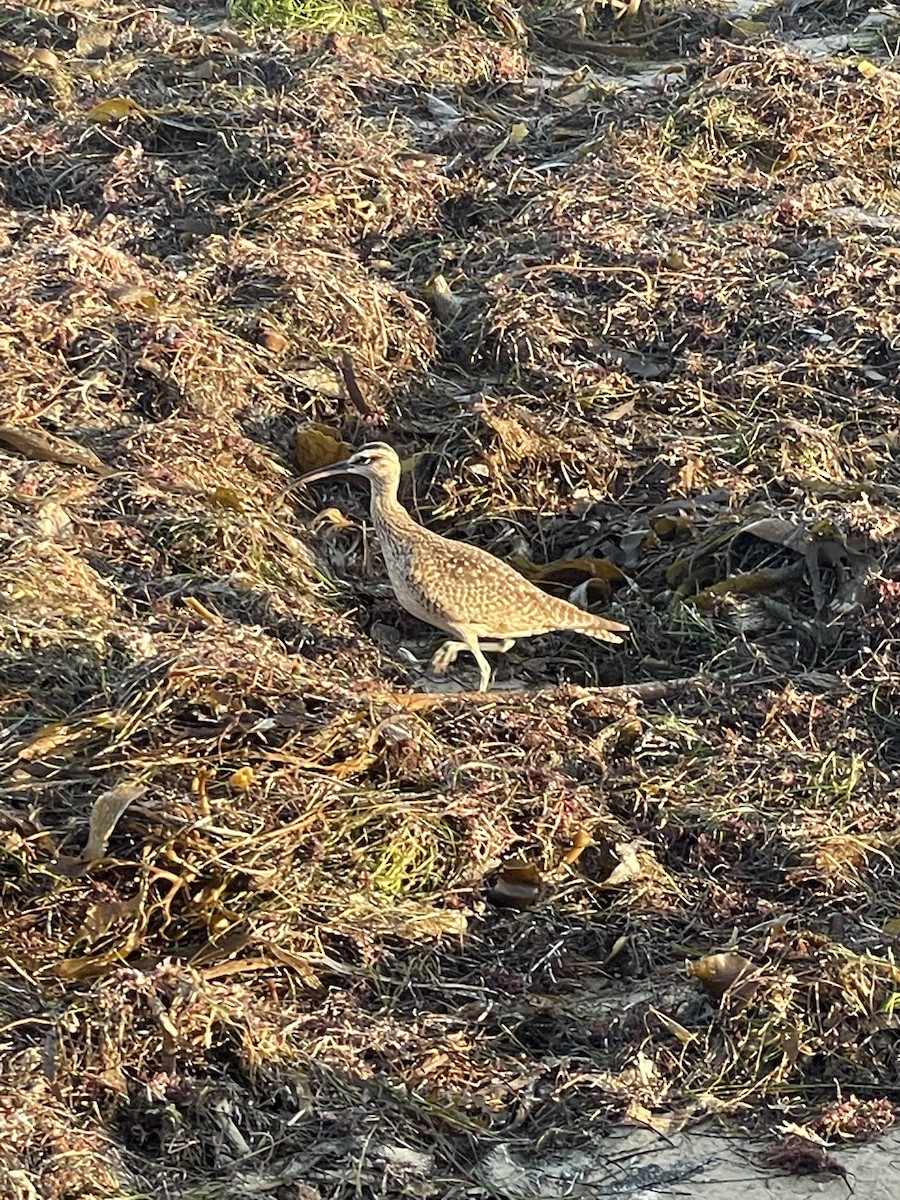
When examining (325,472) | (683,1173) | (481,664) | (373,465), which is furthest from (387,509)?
(683,1173)

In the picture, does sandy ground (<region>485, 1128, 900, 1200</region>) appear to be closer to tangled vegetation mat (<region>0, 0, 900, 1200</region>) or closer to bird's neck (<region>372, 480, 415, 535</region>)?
tangled vegetation mat (<region>0, 0, 900, 1200</region>)

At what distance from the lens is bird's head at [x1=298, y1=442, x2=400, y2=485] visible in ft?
20.7

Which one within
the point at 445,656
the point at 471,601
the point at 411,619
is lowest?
the point at 411,619

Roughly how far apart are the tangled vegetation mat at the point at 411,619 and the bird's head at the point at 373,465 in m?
0.20

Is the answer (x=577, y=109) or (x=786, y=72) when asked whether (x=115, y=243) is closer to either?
(x=577, y=109)

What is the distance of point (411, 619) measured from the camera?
629cm

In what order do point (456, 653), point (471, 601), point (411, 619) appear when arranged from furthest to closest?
1. point (411, 619)
2. point (456, 653)
3. point (471, 601)

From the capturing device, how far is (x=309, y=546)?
20.8ft

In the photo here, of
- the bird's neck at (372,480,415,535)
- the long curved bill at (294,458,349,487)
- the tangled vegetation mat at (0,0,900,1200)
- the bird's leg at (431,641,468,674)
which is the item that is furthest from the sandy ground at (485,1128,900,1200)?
the long curved bill at (294,458,349,487)

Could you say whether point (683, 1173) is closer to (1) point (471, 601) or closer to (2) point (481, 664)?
(2) point (481, 664)

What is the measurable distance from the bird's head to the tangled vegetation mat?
0.20 meters

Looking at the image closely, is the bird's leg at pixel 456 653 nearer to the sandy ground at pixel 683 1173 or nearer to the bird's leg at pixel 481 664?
the bird's leg at pixel 481 664

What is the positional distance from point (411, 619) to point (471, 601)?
0.54m

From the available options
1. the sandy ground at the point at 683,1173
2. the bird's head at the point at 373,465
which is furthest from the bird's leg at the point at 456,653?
the sandy ground at the point at 683,1173
